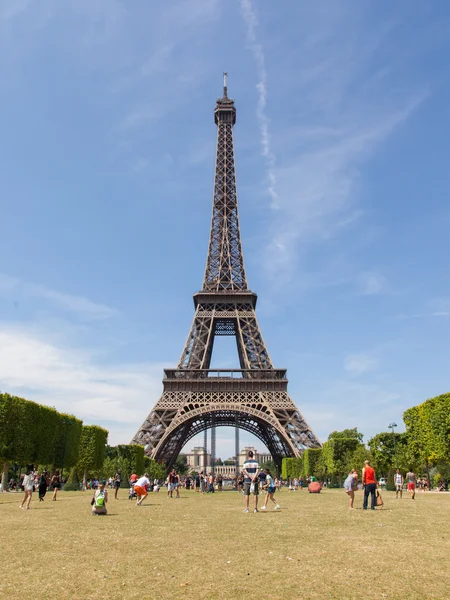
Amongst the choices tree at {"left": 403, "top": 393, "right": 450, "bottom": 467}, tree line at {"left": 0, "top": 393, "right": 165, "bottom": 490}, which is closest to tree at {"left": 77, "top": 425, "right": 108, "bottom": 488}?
tree line at {"left": 0, "top": 393, "right": 165, "bottom": 490}

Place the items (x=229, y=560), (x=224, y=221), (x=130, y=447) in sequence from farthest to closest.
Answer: (x=224, y=221) < (x=130, y=447) < (x=229, y=560)

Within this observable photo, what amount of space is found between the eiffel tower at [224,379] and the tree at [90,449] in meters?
7.89

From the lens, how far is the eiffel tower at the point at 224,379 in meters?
63.5

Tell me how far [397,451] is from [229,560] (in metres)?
52.5

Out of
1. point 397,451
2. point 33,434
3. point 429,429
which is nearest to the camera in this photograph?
point 33,434

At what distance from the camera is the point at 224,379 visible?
67.5 metres

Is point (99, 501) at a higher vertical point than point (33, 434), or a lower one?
lower

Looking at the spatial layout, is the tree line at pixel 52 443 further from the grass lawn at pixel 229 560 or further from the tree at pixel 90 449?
the grass lawn at pixel 229 560

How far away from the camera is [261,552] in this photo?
1028 centimetres

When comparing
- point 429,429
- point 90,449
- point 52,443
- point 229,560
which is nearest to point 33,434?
point 52,443

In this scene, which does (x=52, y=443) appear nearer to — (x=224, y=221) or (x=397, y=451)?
(x=397, y=451)

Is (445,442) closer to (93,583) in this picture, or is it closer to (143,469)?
(143,469)

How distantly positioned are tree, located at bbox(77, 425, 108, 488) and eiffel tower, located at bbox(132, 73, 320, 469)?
7.89 metres

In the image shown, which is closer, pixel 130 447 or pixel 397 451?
pixel 130 447
